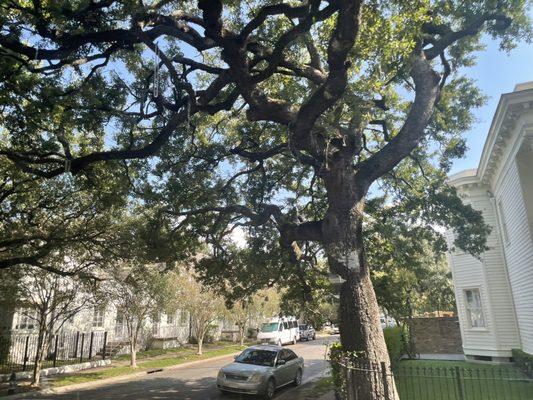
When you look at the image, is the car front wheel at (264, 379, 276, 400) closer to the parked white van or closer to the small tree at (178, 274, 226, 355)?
the small tree at (178, 274, 226, 355)

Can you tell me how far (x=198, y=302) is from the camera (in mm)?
28922

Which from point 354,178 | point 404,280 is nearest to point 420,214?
point 354,178

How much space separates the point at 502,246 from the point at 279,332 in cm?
2290

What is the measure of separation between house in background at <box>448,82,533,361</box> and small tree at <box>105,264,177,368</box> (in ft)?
46.9

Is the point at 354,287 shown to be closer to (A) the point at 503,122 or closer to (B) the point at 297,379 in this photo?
(A) the point at 503,122

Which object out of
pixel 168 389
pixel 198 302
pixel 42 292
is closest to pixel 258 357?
pixel 168 389

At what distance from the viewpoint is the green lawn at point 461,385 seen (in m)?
8.24

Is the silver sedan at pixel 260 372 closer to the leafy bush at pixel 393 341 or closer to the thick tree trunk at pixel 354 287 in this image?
the leafy bush at pixel 393 341

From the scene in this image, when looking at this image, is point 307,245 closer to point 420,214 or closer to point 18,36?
point 420,214

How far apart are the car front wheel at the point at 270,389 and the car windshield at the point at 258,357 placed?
2.18 feet

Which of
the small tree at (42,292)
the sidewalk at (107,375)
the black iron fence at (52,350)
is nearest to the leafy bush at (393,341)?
the sidewalk at (107,375)

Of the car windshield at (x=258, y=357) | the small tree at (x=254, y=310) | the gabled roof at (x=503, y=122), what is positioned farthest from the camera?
the small tree at (x=254, y=310)

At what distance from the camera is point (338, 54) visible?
802 centimetres

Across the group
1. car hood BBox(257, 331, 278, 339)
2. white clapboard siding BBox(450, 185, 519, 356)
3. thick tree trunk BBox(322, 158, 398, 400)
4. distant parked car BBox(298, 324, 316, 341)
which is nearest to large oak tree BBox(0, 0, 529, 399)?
thick tree trunk BBox(322, 158, 398, 400)
